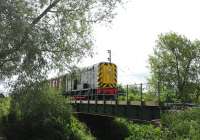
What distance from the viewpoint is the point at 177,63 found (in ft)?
217

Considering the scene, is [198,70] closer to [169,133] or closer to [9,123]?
[9,123]

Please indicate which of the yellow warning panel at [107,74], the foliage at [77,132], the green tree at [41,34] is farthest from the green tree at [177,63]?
the green tree at [41,34]

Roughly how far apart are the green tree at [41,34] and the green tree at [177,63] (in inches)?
1568

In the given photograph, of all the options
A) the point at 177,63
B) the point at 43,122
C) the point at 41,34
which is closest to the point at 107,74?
the point at 43,122

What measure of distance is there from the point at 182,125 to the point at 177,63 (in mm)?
46325

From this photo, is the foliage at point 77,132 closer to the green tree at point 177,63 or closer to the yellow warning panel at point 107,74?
the yellow warning panel at point 107,74

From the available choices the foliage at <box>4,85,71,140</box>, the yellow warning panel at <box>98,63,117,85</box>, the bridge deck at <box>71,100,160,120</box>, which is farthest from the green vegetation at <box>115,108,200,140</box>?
the yellow warning panel at <box>98,63,117,85</box>

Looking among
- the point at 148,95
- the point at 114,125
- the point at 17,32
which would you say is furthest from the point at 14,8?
the point at 114,125

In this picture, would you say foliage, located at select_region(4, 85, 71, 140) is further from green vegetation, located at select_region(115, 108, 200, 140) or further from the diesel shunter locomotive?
green vegetation, located at select_region(115, 108, 200, 140)

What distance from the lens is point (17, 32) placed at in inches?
818

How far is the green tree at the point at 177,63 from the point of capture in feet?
213

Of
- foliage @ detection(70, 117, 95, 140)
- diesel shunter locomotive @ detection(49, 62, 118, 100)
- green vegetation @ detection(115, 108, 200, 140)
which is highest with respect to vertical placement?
diesel shunter locomotive @ detection(49, 62, 118, 100)

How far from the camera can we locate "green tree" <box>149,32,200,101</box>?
65.1 meters

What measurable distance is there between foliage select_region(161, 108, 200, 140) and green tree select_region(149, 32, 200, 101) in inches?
1617
